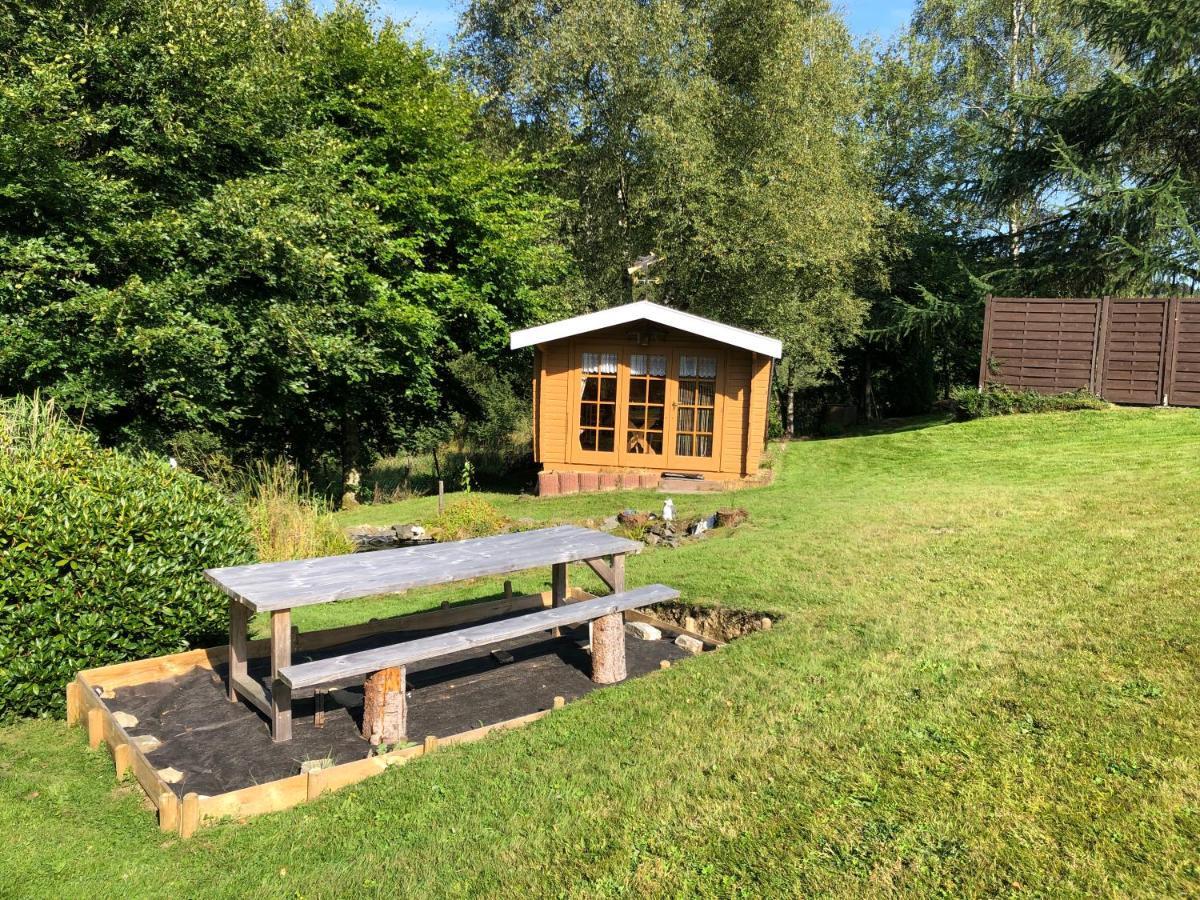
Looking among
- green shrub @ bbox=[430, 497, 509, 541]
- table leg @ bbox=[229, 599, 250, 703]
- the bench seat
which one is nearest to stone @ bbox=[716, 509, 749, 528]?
green shrub @ bbox=[430, 497, 509, 541]

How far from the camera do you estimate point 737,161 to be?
1811 centimetres

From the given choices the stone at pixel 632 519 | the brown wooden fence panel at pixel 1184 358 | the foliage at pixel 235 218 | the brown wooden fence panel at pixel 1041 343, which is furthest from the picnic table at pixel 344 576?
the brown wooden fence panel at pixel 1184 358

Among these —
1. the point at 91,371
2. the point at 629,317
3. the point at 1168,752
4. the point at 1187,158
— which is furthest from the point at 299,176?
the point at 1187,158

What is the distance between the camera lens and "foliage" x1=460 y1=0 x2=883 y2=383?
57.7 feet

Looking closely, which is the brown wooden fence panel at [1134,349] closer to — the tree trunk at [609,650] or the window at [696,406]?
the window at [696,406]

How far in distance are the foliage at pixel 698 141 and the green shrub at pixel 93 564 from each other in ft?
44.7

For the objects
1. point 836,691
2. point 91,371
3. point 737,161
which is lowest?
point 836,691

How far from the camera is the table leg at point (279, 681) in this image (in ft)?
14.9

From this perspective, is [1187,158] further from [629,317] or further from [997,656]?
[997,656]

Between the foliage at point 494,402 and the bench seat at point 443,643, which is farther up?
the foliage at point 494,402

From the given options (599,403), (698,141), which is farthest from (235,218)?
(698,141)

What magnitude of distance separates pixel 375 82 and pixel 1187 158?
743 inches

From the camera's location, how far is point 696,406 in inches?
563

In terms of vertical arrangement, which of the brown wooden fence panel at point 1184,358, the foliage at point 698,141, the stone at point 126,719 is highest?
the foliage at point 698,141
